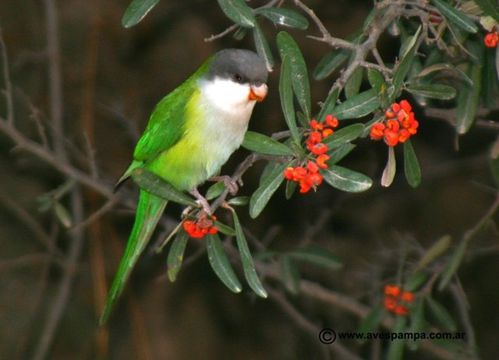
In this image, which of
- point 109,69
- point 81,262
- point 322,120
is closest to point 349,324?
point 81,262

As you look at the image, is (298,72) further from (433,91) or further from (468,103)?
(468,103)

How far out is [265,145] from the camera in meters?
2.40

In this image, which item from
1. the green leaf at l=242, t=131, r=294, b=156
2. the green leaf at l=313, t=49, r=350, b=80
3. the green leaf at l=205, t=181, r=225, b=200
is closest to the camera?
the green leaf at l=242, t=131, r=294, b=156

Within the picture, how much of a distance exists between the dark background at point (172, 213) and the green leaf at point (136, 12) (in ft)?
5.88

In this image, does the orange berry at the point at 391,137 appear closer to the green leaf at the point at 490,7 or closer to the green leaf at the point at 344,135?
the green leaf at the point at 344,135

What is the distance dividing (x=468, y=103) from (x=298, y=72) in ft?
2.21

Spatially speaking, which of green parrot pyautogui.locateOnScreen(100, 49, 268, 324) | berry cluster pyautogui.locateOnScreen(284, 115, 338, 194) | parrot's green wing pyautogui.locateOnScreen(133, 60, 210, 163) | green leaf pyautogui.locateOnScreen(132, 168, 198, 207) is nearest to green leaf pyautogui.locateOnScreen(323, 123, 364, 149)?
berry cluster pyautogui.locateOnScreen(284, 115, 338, 194)

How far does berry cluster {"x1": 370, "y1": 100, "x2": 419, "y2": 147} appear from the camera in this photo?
2244 millimetres

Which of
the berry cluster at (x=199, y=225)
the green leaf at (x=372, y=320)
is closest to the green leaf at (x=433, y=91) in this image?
the berry cluster at (x=199, y=225)

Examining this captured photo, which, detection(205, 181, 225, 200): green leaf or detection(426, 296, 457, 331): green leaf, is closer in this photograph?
detection(205, 181, 225, 200): green leaf

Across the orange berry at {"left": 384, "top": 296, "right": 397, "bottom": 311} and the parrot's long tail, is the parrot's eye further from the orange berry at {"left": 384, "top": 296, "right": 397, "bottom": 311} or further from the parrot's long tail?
the orange berry at {"left": 384, "top": 296, "right": 397, "bottom": 311}

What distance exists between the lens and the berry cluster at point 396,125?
2.24m

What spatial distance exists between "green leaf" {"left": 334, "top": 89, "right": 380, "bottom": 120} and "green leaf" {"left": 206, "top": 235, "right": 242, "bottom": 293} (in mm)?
634

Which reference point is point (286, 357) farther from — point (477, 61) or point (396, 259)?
point (477, 61)
